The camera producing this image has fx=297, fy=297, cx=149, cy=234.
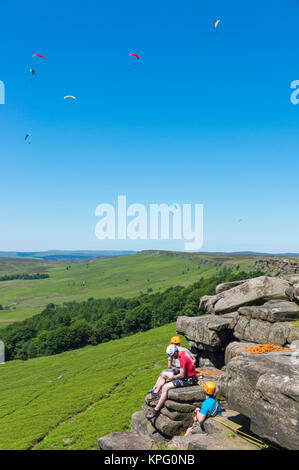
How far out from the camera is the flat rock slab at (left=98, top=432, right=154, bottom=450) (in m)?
14.9

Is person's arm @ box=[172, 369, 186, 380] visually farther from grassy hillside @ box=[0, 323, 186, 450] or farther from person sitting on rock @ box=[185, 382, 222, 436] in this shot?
grassy hillside @ box=[0, 323, 186, 450]

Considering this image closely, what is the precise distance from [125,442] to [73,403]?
3304 cm

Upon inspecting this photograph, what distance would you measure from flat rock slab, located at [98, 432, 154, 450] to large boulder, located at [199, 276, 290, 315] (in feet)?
59.8

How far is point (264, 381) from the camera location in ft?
44.2

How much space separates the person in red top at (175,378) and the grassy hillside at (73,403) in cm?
Answer: 1041

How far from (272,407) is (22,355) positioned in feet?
429

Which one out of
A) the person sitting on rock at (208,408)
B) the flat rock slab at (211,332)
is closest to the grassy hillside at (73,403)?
the flat rock slab at (211,332)

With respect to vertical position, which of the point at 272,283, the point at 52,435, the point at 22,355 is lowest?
the point at 22,355

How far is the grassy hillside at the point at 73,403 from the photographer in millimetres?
29781

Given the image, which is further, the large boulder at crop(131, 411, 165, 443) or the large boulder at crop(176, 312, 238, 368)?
the large boulder at crop(176, 312, 238, 368)

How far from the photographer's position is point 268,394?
42.6ft

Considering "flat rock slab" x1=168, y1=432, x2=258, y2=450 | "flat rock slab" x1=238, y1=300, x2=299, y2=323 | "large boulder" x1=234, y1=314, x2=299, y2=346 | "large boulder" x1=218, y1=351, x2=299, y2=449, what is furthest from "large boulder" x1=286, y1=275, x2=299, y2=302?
"flat rock slab" x1=168, y1=432, x2=258, y2=450
